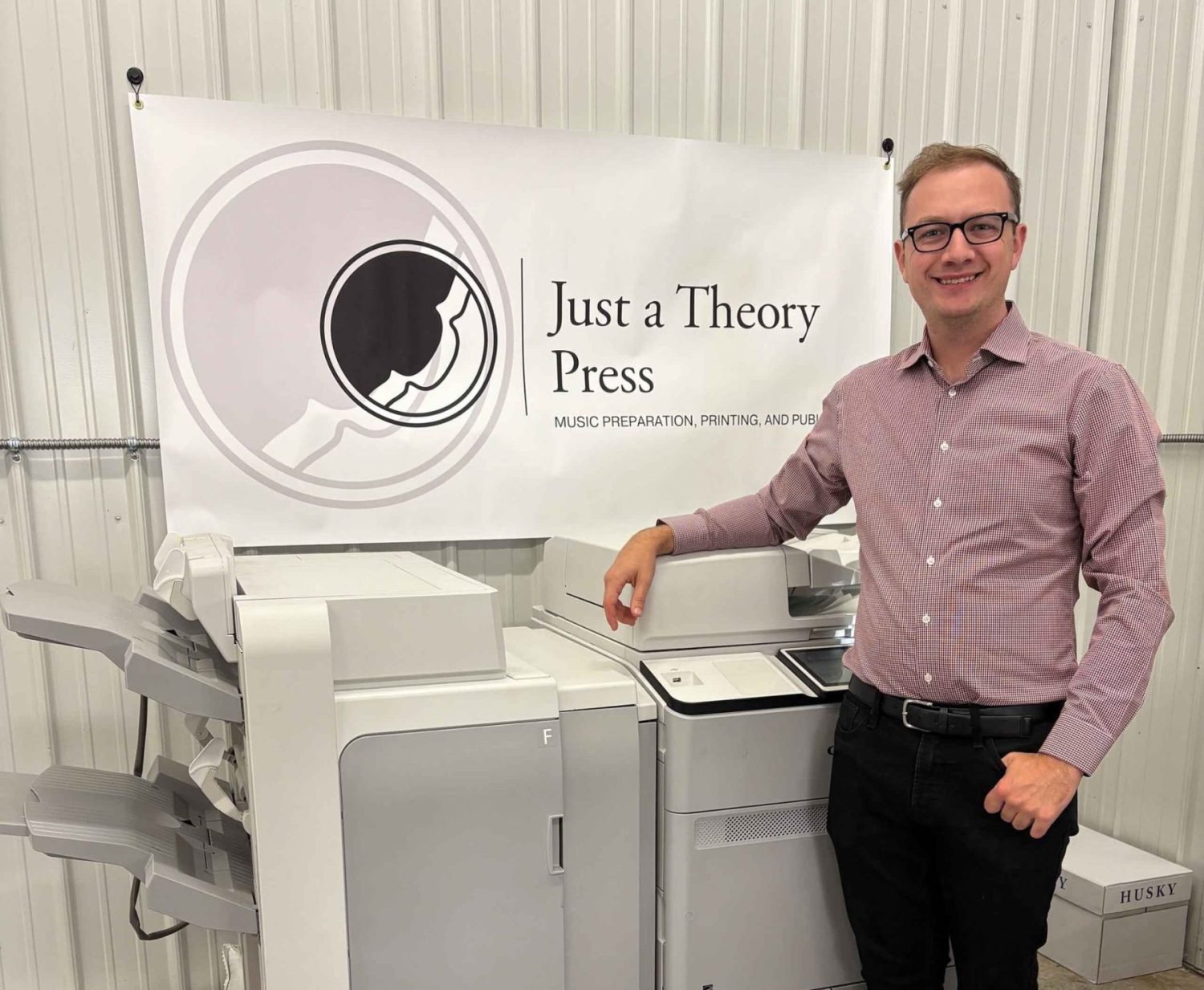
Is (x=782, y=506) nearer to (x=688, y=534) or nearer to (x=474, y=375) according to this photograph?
(x=688, y=534)

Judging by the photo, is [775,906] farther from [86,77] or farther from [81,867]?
[86,77]

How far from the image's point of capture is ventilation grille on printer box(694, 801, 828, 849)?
4.52ft

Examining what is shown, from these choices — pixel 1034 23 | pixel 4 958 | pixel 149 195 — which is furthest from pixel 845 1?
pixel 4 958

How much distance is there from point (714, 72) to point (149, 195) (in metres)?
1.31

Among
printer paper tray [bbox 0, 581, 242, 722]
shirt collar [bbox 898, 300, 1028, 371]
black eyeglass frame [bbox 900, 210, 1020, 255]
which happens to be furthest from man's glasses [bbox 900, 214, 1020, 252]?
printer paper tray [bbox 0, 581, 242, 722]

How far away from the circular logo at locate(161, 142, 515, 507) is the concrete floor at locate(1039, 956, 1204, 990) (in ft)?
6.61

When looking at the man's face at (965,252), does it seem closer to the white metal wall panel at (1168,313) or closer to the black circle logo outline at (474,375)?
the black circle logo outline at (474,375)

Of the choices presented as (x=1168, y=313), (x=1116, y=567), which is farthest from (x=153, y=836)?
(x=1168, y=313)

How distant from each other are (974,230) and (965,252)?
0.05 meters

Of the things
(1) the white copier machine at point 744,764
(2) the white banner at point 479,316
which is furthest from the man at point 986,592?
(2) the white banner at point 479,316

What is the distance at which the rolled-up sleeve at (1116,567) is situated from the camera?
1102 mm

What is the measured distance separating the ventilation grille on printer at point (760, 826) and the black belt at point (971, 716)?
291 mm

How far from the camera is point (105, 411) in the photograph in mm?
1733

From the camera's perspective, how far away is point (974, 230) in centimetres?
122
